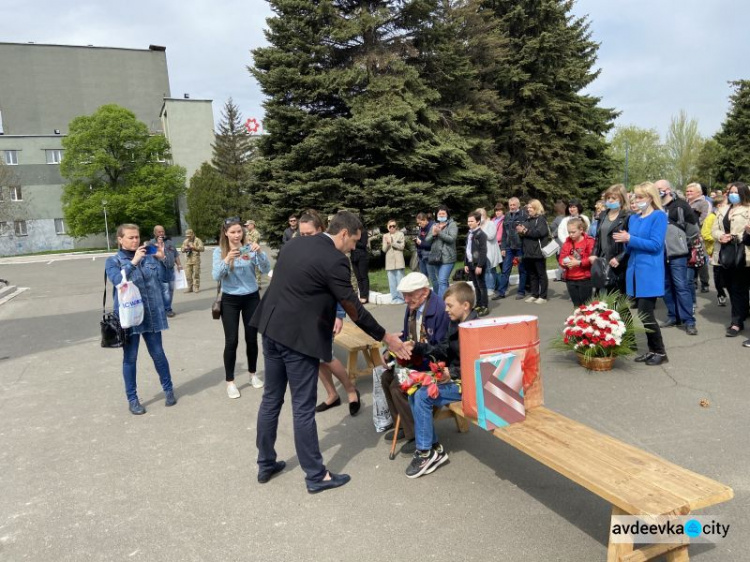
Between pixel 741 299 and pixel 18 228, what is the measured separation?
57235mm

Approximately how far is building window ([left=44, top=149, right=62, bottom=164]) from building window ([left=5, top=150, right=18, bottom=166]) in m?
2.54

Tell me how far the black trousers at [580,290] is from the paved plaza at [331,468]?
0.99m

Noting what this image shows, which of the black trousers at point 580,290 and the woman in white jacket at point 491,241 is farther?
the woman in white jacket at point 491,241

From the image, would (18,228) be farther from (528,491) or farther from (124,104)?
(528,491)

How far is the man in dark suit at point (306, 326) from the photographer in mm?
3646

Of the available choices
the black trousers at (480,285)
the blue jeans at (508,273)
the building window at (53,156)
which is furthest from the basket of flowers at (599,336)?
the building window at (53,156)

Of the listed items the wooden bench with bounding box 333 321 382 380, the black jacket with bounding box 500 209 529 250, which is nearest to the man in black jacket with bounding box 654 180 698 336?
the black jacket with bounding box 500 209 529 250

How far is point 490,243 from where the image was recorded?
33.3ft

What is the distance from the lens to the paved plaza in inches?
125

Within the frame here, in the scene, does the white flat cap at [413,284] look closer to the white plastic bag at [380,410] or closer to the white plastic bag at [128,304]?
the white plastic bag at [380,410]

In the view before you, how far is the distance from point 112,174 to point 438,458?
50151 millimetres

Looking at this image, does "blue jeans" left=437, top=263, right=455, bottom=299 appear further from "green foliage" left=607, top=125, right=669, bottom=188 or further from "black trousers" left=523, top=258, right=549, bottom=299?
"green foliage" left=607, top=125, right=669, bottom=188

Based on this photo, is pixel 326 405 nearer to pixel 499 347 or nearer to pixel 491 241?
pixel 499 347

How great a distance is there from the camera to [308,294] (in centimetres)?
365
